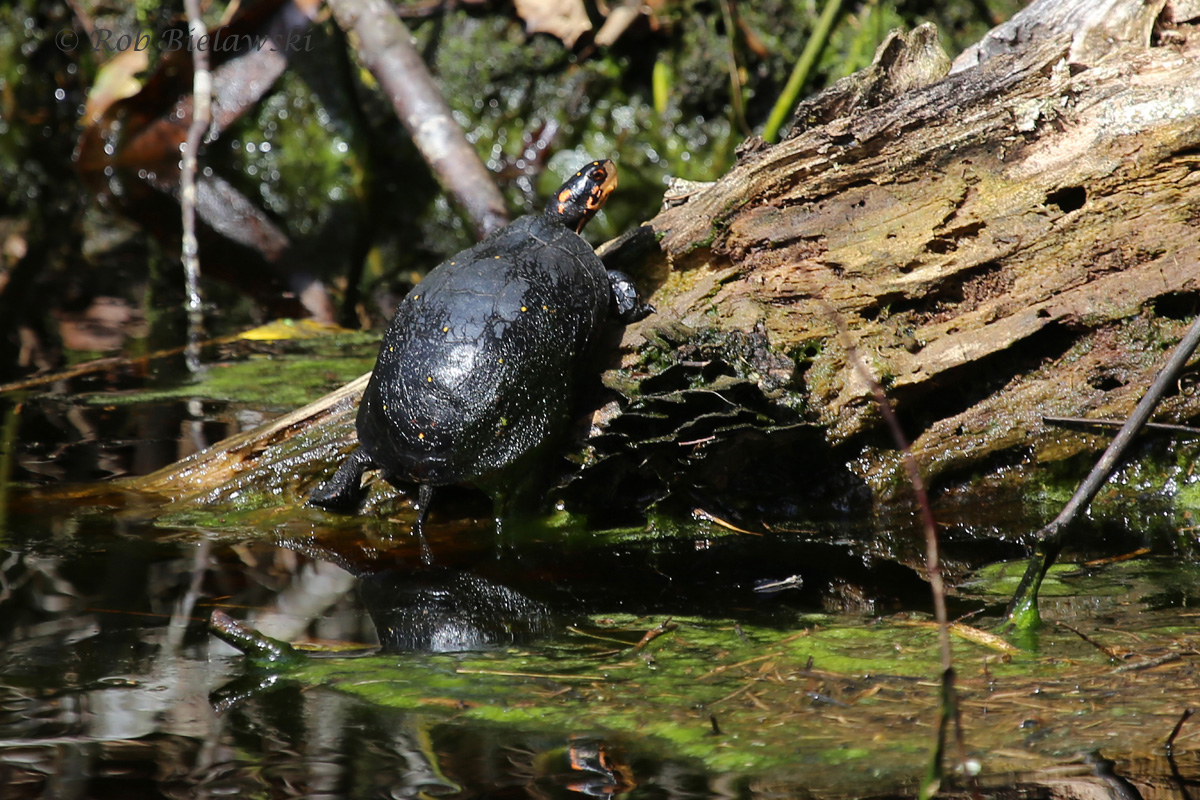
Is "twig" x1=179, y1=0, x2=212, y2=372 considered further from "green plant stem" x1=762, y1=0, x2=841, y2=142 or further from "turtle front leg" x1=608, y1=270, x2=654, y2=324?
"green plant stem" x1=762, y1=0, x2=841, y2=142

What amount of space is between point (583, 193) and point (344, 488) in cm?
174

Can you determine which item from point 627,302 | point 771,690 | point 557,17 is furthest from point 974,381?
point 557,17

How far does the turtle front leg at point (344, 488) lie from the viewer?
3111 millimetres

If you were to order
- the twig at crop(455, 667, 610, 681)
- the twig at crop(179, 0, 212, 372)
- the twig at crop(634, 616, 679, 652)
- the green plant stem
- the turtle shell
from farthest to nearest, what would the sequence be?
the green plant stem
the twig at crop(179, 0, 212, 372)
the turtle shell
the twig at crop(634, 616, 679, 652)
the twig at crop(455, 667, 610, 681)

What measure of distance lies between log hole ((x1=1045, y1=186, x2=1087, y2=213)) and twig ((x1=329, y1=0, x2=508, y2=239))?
298 centimetres

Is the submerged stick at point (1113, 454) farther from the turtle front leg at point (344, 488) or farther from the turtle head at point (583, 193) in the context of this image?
the turtle head at point (583, 193)

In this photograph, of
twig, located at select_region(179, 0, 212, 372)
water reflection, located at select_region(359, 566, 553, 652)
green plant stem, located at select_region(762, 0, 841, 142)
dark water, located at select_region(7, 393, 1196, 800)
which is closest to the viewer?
dark water, located at select_region(7, 393, 1196, 800)

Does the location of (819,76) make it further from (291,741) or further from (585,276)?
(291,741)

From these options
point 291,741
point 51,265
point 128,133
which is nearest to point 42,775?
point 291,741

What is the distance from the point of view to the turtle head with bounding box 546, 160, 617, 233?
4145mm

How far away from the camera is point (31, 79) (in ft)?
28.5

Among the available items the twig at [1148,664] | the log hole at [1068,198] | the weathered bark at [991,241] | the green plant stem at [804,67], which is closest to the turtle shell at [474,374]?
the weathered bark at [991,241]

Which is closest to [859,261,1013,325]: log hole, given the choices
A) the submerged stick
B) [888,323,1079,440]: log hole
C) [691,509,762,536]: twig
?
[888,323,1079,440]: log hole

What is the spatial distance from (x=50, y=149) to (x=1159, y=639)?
9.64 meters
